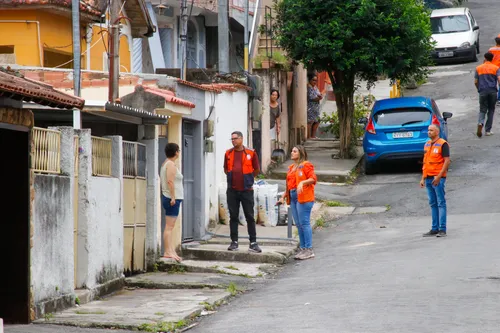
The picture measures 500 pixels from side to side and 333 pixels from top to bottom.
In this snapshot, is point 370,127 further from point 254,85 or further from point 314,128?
point 314,128

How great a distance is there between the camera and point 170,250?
1673 cm

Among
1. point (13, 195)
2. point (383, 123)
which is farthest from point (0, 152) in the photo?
point (383, 123)

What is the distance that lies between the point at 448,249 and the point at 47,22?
11.4 metres

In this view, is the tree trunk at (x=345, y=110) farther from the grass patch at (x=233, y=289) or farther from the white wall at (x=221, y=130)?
the grass patch at (x=233, y=289)

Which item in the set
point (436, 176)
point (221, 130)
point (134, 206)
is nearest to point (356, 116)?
point (221, 130)

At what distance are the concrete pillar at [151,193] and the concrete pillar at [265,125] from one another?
8.58 m

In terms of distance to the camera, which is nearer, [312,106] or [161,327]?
[161,327]

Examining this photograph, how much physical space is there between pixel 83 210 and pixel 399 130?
12654mm

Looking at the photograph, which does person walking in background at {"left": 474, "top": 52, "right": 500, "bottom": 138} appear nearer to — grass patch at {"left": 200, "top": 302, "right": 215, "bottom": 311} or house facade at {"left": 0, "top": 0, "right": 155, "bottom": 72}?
house facade at {"left": 0, "top": 0, "right": 155, "bottom": 72}

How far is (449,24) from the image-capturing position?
129 ft

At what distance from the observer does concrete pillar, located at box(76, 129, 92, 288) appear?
13.6 m

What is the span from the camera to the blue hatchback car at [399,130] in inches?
977

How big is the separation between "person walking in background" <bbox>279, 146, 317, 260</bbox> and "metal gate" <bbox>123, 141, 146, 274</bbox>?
245 cm

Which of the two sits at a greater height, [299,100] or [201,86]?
[299,100]
